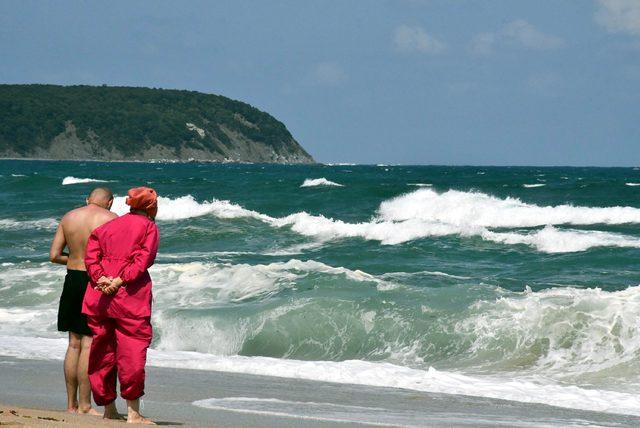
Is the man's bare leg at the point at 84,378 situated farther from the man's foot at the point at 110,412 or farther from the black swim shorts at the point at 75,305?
the man's foot at the point at 110,412

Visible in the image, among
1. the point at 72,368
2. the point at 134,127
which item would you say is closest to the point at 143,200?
the point at 72,368

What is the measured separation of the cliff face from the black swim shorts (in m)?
152

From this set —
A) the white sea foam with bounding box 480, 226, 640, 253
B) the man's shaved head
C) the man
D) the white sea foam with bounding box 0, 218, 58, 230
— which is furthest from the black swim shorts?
the white sea foam with bounding box 0, 218, 58, 230

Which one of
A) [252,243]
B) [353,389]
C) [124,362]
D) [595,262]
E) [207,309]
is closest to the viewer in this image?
[124,362]

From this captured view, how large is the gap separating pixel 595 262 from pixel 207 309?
9544 millimetres

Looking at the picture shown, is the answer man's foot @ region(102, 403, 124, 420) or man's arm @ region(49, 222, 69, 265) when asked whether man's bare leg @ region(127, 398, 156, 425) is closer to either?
man's foot @ region(102, 403, 124, 420)

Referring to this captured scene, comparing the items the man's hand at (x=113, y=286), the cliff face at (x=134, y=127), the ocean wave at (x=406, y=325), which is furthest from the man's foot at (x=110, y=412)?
the cliff face at (x=134, y=127)

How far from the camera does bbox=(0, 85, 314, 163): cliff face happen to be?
513ft

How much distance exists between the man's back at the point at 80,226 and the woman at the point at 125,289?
0.56 m

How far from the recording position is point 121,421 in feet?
19.2

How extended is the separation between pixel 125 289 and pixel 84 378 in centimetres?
100

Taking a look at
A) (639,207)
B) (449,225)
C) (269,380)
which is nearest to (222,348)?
(269,380)

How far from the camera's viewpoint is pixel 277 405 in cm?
737

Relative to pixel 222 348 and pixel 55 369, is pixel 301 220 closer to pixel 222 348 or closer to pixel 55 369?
pixel 222 348
